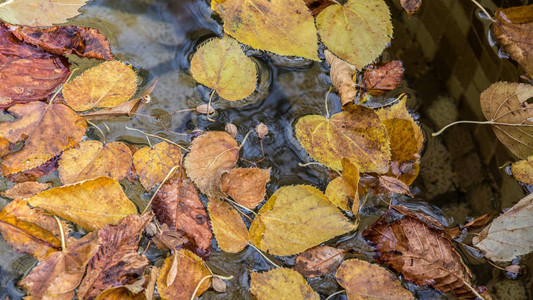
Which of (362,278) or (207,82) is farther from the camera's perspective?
(207,82)

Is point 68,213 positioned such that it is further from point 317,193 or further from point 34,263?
point 317,193

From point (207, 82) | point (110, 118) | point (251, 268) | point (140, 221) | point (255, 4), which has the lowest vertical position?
point (251, 268)

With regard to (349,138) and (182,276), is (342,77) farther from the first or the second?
(182,276)

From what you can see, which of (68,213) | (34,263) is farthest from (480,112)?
(34,263)

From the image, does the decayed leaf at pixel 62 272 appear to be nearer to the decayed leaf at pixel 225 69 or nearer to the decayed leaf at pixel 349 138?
the decayed leaf at pixel 225 69

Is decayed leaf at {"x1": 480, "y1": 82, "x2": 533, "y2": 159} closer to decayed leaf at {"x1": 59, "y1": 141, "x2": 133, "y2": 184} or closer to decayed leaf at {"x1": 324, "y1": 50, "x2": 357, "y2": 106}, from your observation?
decayed leaf at {"x1": 324, "y1": 50, "x2": 357, "y2": 106}

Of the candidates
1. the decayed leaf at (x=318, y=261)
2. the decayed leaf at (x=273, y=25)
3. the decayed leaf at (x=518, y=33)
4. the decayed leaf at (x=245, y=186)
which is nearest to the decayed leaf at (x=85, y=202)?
the decayed leaf at (x=245, y=186)

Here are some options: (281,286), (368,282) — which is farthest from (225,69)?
(368,282)
